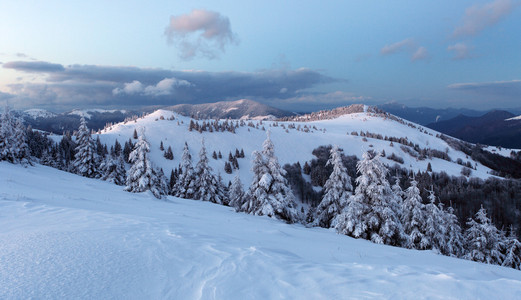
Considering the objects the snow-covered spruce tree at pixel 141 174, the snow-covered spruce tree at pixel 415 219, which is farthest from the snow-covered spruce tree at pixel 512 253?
the snow-covered spruce tree at pixel 141 174

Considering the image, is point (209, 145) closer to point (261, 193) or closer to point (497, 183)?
point (261, 193)

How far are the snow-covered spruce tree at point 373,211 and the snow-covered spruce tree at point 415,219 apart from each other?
450 centimetres

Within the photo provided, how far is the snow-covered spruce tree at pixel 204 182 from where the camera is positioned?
127 feet

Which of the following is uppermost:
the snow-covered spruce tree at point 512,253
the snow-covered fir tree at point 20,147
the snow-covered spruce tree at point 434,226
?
the snow-covered fir tree at point 20,147

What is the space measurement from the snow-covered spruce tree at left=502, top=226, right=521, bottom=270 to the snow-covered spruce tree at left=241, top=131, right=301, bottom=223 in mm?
20327

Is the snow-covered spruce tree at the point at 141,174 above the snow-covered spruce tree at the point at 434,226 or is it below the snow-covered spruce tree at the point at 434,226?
above

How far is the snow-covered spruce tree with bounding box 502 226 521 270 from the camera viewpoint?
24.2m

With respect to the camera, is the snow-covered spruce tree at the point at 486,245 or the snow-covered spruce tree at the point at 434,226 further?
the snow-covered spruce tree at the point at 486,245

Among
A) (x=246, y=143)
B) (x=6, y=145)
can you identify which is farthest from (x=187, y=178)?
(x=246, y=143)

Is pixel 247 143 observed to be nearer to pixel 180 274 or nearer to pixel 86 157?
pixel 86 157

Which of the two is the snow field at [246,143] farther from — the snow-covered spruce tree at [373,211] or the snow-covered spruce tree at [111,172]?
the snow-covered spruce tree at [373,211]

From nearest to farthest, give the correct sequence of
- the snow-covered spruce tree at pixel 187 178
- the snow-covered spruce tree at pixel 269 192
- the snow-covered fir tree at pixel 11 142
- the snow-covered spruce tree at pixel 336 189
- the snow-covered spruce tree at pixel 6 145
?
the snow-covered spruce tree at pixel 269 192
the snow-covered spruce tree at pixel 336 189
the snow-covered spruce tree at pixel 6 145
the snow-covered fir tree at pixel 11 142
the snow-covered spruce tree at pixel 187 178

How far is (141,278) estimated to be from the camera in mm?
4227

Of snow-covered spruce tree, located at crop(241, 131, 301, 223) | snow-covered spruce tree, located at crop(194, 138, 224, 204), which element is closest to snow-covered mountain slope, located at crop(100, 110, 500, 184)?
snow-covered spruce tree, located at crop(194, 138, 224, 204)
